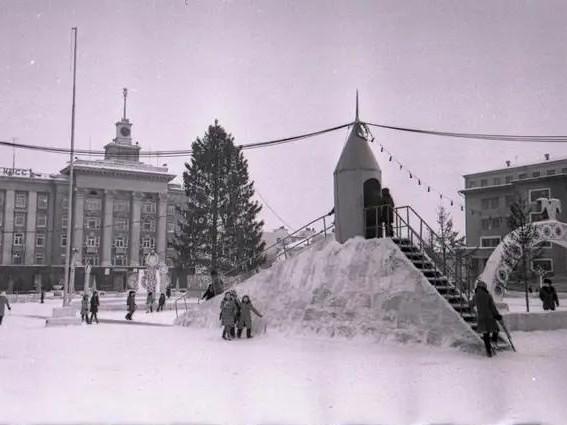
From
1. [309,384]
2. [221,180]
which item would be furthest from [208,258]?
[309,384]

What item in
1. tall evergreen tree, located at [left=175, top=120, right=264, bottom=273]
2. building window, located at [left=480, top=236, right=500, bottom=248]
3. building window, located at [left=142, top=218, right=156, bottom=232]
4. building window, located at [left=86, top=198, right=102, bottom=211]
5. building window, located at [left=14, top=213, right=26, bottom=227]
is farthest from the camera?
building window, located at [left=142, top=218, right=156, bottom=232]

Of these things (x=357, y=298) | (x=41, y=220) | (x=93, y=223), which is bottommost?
(x=357, y=298)

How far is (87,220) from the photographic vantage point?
8006 cm

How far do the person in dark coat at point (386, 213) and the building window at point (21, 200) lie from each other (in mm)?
72244

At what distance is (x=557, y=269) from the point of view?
5747cm

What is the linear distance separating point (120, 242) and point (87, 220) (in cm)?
546

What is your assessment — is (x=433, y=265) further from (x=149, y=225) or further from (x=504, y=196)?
(x=149, y=225)

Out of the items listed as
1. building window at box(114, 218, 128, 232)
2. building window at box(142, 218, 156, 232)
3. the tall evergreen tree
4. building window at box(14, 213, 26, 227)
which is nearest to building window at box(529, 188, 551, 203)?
the tall evergreen tree

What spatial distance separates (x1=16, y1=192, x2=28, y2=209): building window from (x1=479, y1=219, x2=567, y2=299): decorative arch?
6948cm

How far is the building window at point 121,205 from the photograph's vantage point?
8200 cm

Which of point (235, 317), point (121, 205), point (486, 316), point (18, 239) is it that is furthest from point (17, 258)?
point (486, 316)

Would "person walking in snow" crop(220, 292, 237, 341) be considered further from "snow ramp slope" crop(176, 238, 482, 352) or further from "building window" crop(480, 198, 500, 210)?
"building window" crop(480, 198, 500, 210)

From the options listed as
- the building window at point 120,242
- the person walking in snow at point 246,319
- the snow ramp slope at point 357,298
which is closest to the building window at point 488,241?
the building window at point 120,242

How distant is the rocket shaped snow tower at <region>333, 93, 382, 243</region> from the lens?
17906mm
